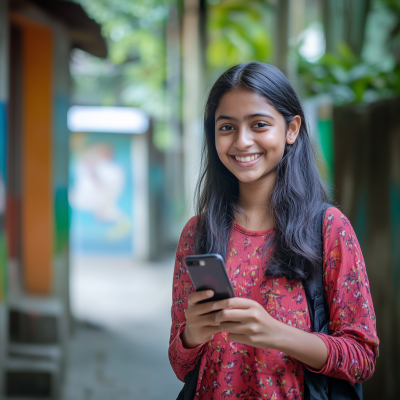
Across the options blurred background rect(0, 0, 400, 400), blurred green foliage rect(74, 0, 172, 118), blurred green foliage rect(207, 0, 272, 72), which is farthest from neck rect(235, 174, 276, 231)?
blurred green foliage rect(74, 0, 172, 118)

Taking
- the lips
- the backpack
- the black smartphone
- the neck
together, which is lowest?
the backpack

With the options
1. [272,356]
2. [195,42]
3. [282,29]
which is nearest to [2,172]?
[272,356]

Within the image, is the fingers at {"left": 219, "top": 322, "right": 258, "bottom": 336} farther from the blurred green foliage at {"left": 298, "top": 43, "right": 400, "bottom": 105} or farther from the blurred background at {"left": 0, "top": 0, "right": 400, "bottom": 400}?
the blurred green foliage at {"left": 298, "top": 43, "right": 400, "bottom": 105}

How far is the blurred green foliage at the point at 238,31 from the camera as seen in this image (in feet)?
13.3

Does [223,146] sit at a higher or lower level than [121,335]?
higher

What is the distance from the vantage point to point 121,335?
4.65 m

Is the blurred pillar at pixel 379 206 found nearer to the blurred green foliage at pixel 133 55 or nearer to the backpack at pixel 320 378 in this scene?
the backpack at pixel 320 378

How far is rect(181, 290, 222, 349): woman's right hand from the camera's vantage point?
809mm

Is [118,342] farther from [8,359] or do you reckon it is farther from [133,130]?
[133,130]

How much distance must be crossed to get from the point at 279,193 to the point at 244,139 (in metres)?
0.16

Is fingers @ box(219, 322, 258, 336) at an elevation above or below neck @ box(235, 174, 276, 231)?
below

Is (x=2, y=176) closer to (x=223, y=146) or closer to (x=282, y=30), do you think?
(x=223, y=146)

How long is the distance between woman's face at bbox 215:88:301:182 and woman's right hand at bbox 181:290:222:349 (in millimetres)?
309

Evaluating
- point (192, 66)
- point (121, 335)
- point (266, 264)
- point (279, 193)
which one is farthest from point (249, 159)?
point (192, 66)
